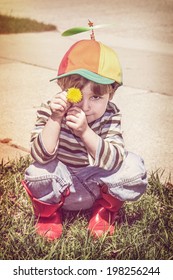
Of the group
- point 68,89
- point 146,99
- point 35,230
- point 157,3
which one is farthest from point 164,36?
point 35,230

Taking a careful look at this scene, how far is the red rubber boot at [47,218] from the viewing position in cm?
142

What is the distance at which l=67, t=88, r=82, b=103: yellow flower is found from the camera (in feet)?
4.15

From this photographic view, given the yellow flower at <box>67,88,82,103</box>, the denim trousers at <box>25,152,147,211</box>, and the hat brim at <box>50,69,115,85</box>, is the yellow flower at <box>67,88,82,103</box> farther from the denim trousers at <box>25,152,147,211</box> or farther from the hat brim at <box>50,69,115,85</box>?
the denim trousers at <box>25,152,147,211</box>

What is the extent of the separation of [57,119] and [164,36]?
0.71 metres

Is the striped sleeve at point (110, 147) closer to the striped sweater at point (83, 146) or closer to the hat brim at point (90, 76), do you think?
the striped sweater at point (83, 146)

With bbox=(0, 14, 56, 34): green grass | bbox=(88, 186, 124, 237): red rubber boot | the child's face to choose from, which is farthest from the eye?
bbox=(0, 14, 56, 34): green grass

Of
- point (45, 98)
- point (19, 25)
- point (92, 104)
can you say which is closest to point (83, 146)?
point (92, 104)

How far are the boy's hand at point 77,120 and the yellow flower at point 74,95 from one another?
0.10 feet

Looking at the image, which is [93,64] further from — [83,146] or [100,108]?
[83,146]

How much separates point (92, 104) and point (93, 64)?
0.11 meters

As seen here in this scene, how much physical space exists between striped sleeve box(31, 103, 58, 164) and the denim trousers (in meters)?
0.04

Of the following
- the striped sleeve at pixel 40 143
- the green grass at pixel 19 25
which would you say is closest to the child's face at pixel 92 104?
the striped sleeve at pixel 40 143

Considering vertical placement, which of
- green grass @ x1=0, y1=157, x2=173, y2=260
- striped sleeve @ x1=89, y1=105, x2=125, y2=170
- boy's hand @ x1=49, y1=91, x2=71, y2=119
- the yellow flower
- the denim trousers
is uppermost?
the yellow flower

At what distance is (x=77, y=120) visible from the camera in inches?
50.2
